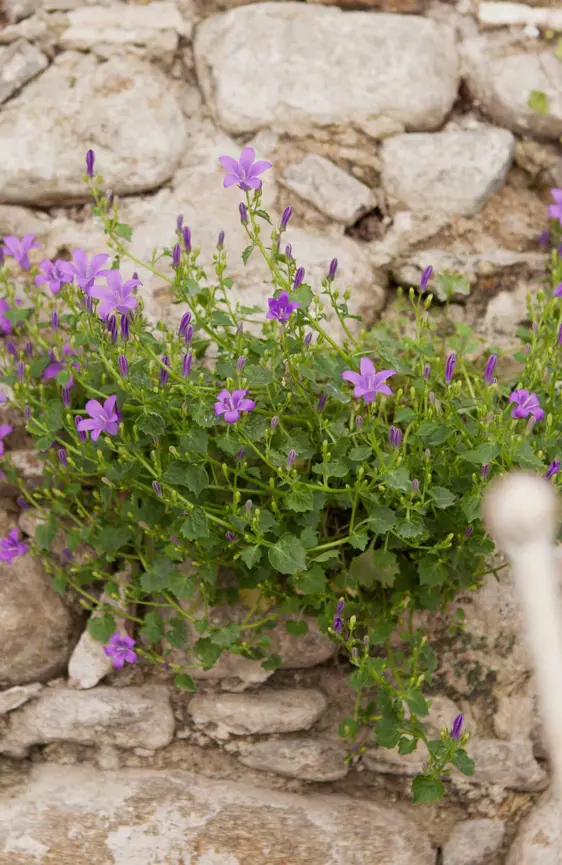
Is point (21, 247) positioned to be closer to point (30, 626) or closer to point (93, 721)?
point (30, 626)

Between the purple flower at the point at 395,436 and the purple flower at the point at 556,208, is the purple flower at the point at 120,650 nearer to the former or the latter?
the purple flower at the point at 395,436

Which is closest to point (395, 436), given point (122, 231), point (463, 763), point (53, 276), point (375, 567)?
point (375, 567)

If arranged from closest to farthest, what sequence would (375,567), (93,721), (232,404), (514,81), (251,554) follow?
(232,404), (251,554), (375,567), (93,721), (514,81)

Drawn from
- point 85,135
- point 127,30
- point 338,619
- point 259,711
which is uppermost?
point 127,30

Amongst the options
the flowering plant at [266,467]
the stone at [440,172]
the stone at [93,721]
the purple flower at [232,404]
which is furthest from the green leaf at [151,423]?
the stone at [440,172]

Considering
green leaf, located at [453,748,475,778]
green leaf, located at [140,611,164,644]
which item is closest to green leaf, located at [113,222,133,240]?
green leaf, located at [140,611,164,644]

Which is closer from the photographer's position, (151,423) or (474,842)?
(151,423)

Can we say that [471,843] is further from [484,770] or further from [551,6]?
[551,6]
